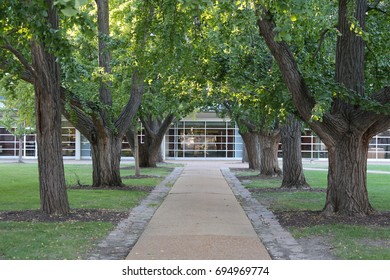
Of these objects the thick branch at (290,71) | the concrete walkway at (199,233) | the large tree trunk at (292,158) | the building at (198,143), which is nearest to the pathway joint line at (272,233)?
the concrete walkway at (199,233)

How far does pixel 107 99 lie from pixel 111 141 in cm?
141

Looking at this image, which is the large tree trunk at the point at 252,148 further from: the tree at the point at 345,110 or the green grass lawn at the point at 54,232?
the tree at the point at 345,110

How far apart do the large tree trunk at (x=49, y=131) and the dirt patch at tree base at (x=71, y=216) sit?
0.22m

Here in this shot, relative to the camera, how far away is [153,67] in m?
13.6

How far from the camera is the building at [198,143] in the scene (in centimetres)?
4681

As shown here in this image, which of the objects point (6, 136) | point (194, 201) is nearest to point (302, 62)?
point (194, 201)

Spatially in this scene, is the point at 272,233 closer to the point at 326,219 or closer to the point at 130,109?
the point at 326,219

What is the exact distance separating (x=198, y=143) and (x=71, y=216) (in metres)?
36.9

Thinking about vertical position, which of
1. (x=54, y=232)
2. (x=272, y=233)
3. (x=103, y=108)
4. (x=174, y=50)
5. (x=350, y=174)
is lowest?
(x=272, y=233)

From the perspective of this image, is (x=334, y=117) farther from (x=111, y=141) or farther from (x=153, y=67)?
(x=111, y=141)

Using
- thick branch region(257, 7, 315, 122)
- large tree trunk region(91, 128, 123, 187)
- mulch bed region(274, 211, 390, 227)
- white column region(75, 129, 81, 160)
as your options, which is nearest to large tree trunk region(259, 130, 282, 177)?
large tree trunk region(91, 128, 123, 187)

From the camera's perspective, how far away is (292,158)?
18.0m

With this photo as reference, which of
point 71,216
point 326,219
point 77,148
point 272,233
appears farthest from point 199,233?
point 77,148

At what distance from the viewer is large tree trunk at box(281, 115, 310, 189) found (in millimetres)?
18000
